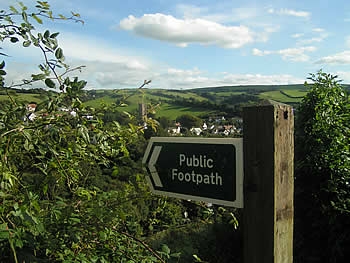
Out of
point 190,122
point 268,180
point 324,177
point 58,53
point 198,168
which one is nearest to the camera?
point 268,180

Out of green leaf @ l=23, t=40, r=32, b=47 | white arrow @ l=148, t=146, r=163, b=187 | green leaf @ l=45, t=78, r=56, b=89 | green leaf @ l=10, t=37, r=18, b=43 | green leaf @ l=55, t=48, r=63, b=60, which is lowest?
white arrow @ l=148, t=146, r=163, b=187

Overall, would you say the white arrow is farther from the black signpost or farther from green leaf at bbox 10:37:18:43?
green leaf at bbox 10:37:18:43

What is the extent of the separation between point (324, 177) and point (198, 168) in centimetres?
322

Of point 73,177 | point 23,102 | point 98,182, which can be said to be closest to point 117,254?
point 73,177

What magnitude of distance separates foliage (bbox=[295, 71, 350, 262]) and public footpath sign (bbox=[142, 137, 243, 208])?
2921 millimetres

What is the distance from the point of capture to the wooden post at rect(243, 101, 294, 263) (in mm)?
1229

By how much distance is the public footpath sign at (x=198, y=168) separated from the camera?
130 centimetres

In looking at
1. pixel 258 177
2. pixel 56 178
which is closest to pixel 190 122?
pixel 56 178

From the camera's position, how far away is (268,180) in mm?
1226

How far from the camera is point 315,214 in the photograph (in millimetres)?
4156

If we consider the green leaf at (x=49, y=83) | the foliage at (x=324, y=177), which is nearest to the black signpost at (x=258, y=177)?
the green leaf at (x=49, y=83)

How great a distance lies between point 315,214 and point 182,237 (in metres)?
2.05

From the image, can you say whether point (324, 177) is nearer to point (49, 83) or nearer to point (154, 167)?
point (154, 167)

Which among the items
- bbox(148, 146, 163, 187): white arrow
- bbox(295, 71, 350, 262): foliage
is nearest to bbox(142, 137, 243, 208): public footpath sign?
bbox(148, 146, 163, 187): white arrow
